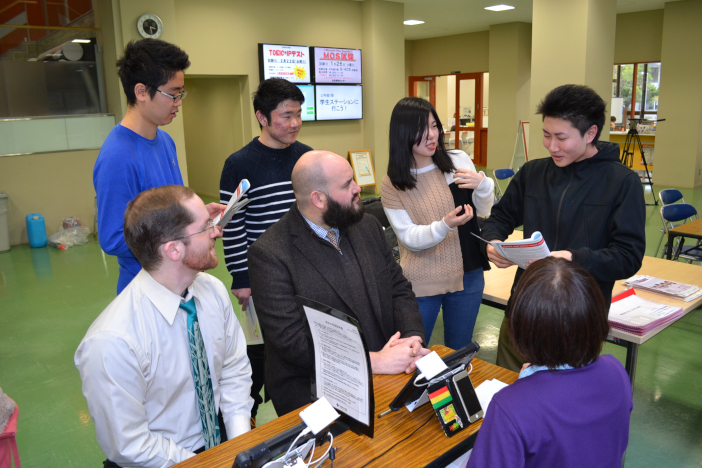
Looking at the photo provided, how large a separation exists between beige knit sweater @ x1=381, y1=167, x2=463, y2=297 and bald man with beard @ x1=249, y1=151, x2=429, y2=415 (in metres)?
0.52

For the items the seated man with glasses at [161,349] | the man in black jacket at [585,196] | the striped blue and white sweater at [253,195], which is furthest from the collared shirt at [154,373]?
the man in black jacket at [585,196]

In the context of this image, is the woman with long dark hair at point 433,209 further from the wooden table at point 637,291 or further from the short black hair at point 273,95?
the short black hair at point 273,95

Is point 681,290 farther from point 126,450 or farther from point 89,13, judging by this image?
point 89,13

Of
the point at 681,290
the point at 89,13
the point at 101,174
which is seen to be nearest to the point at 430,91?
→ the point at 89,13

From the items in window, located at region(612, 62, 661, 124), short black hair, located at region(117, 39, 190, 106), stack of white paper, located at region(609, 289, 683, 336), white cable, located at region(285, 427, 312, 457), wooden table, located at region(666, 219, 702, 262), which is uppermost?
window, located at region(612, 62, 661, 124)

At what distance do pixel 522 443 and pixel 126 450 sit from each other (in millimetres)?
1066

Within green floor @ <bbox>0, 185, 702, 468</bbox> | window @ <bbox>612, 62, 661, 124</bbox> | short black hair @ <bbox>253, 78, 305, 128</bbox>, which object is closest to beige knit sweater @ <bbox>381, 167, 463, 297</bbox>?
short black hair @ <bbox>253, 78, 305, 128</bbox>

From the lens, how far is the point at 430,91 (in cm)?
1571

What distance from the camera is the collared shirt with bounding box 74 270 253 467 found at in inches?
57.1

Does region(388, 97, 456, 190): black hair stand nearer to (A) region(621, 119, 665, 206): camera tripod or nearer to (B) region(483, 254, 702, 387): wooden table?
(B) region(483, 254, 702, 387): wooden table

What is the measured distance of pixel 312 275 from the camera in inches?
73.4

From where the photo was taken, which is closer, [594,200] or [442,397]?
[442,397]

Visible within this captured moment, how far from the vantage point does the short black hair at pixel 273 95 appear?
8.45ft

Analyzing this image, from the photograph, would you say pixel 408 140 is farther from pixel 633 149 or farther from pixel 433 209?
pixel 633 149
